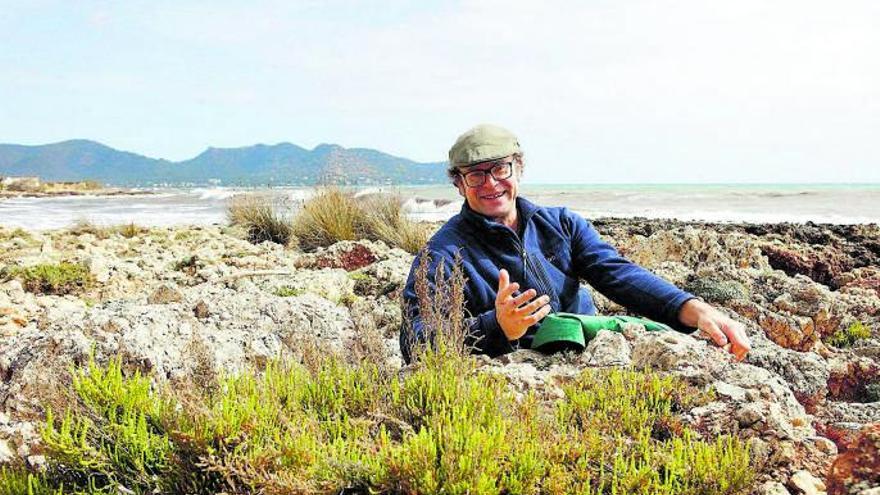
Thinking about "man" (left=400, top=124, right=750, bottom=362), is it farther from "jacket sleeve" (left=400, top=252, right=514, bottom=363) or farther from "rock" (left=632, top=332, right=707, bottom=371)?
"rock" (left=632, top=332, right=707, bottom=371)

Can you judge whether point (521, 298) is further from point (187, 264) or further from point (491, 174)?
A: point (187, 264)

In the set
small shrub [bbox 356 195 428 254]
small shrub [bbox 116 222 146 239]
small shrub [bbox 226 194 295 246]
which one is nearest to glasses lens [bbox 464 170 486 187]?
small shrub [bbox 356 195 428 254]

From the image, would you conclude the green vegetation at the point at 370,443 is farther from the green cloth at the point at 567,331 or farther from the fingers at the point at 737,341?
the fingers at the point at 737,341

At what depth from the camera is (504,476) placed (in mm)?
2174

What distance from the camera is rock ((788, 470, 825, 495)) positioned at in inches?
98.1

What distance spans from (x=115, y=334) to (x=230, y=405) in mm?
1742

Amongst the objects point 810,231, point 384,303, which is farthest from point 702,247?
point 810,231

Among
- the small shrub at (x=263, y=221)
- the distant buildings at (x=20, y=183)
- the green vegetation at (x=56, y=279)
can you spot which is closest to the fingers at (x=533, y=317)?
the green vegetation at (x=56, y=279)

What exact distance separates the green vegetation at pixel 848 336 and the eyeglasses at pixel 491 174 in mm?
3512

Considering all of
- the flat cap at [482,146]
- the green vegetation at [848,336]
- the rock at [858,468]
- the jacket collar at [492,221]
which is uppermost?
the flat cap at [482,146]

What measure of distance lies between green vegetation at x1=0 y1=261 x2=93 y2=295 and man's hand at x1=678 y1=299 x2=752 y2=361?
23.7ft

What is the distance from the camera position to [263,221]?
48.9ft

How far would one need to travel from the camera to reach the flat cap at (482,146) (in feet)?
13.6

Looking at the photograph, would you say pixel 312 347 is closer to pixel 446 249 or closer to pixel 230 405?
pixel 230 405
